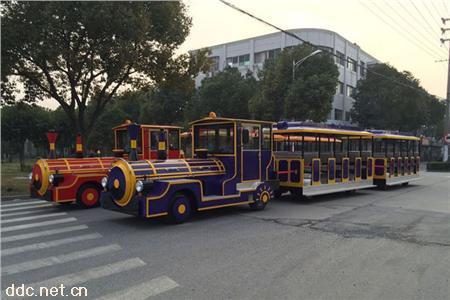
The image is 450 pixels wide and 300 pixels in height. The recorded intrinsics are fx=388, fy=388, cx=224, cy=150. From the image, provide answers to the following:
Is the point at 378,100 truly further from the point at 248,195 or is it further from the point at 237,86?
the point at 248,195

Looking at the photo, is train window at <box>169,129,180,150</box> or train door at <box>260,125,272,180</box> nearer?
train door at <box>260,125,272,180</box>

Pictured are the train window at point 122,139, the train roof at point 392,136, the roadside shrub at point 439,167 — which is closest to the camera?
the train window at point 122,139

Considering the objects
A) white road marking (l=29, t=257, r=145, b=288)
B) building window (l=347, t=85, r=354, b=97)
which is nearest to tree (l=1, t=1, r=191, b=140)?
white road marking (l=29, t=257, r=145, b=288)

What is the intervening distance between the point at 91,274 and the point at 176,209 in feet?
11.1

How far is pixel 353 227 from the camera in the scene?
8609 mm

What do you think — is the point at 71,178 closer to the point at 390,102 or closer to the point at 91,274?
the point at 91,274

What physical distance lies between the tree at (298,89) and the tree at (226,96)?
4.00 metres

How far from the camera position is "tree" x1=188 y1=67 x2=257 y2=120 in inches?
1539

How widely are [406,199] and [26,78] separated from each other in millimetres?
16603

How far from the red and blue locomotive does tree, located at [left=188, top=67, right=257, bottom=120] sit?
1112 inches

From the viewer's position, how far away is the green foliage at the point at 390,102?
4169 centimetres

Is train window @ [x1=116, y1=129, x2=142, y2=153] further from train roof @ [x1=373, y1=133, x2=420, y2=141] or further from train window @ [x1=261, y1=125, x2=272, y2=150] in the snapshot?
train roof @ [x1=373, y1=133, x2=420, y2=141]

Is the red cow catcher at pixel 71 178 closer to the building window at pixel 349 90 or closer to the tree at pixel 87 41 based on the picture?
the tree at pixel 87 41

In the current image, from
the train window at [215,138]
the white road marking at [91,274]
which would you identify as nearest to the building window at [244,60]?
the train window at [215,138]
